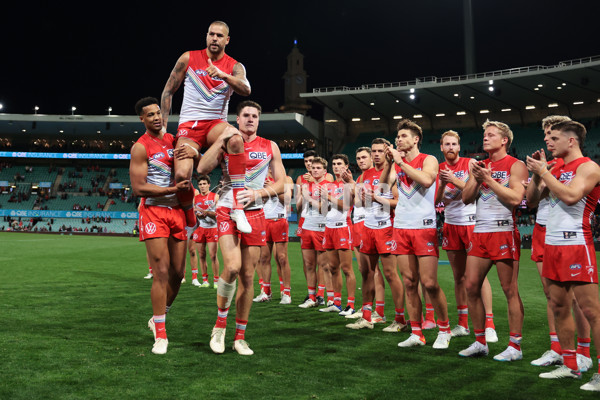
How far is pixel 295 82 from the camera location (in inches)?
3004

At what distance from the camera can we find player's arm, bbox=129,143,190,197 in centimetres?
541

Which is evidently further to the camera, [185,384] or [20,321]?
[20,321]

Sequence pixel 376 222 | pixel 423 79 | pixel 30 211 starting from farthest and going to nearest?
pixel 30 211 < pixel 423 79 < pixel 376 222

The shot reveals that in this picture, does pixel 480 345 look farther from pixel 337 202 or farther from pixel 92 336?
pixel 92 336

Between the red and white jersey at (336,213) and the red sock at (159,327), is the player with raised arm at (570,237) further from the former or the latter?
the red and white jersey at (336,213)

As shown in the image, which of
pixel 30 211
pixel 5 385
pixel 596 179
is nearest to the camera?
pixel 5 385

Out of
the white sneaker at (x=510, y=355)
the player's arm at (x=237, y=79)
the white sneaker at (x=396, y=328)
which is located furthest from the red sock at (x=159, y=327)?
the white sneaker at (x=510, y=355)

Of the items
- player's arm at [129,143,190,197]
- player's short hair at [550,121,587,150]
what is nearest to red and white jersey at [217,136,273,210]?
player's arm at [129,143,190,197]

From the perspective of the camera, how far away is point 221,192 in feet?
18.3

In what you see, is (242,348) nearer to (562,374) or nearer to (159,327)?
(159,327)

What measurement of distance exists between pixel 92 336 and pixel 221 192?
2.47 meters

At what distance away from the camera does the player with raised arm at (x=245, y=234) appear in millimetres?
5332

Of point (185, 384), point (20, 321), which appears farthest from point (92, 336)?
point (185, 384)

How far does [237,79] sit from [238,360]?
10.4ft
